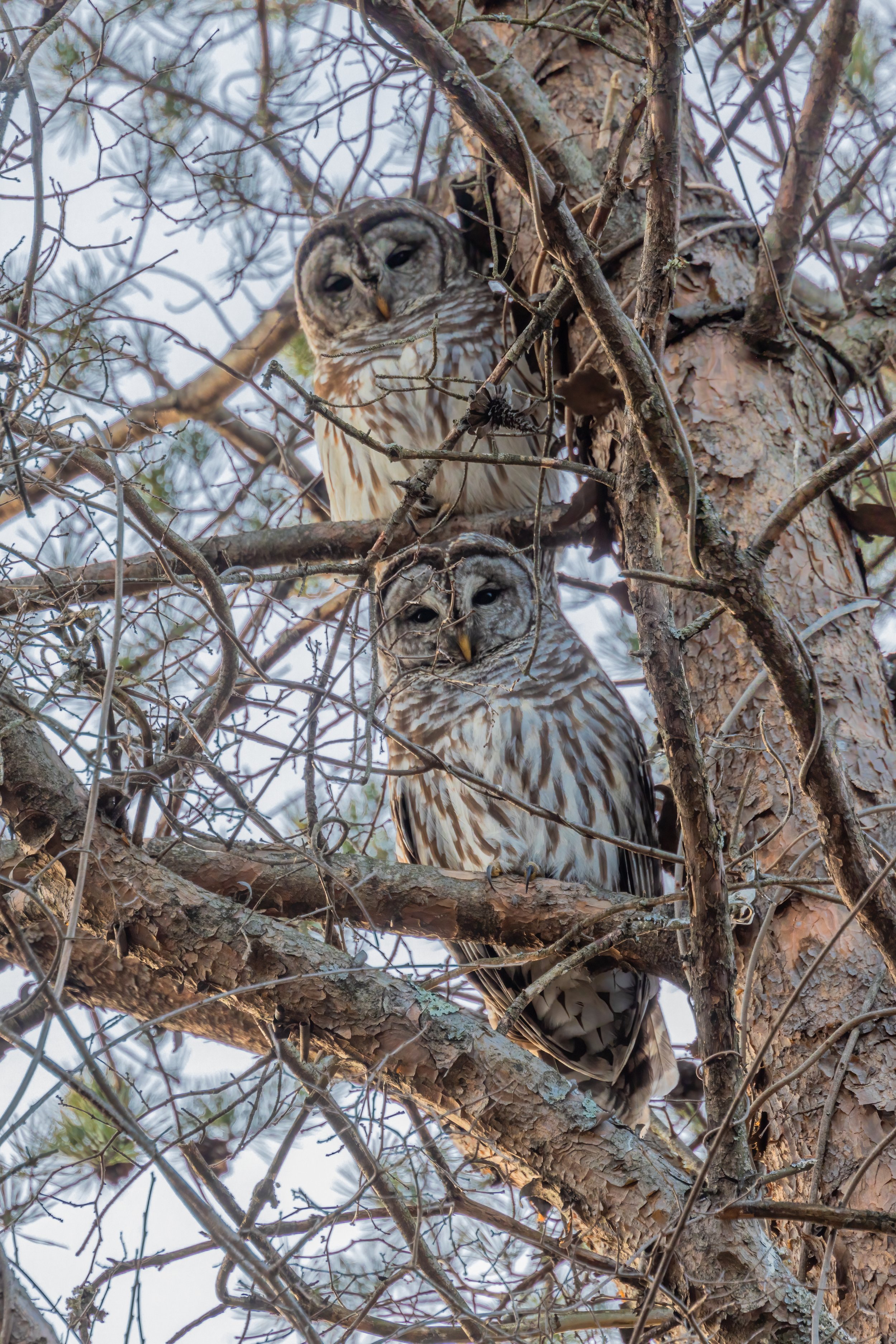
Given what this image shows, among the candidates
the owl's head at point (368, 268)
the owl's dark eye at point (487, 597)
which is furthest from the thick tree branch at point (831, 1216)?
the owl's head at point (368, 268)

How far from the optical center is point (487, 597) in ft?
12.8

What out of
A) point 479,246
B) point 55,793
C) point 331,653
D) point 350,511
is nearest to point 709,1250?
point 331,653

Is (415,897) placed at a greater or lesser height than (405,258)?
lesser

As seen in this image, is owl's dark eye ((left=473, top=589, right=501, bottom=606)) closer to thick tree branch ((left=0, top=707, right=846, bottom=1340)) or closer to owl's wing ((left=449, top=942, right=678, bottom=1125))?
owl's wing ((left=449, top=942, right=678, bottom=1125))

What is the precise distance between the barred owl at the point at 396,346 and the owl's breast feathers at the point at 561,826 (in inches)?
25.1

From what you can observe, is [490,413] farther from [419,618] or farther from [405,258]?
[405,258]

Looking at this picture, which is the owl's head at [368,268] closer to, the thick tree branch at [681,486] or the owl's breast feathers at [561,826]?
the owl's breast feathers at [561,826]

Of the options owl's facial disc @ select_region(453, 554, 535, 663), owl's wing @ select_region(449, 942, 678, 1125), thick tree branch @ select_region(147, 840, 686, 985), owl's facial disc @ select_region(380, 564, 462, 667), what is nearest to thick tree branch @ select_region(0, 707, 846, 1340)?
thick tree branch @ select_region(147, 840, 686, 985)

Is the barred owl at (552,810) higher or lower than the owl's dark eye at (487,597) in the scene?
lower

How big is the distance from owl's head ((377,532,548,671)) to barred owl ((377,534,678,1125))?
0.05 metres

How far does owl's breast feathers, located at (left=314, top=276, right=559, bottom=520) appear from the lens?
3.93 m

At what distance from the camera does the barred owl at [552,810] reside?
10.6 ft

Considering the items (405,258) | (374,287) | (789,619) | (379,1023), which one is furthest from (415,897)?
(405,258)

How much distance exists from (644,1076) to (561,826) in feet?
2.36
